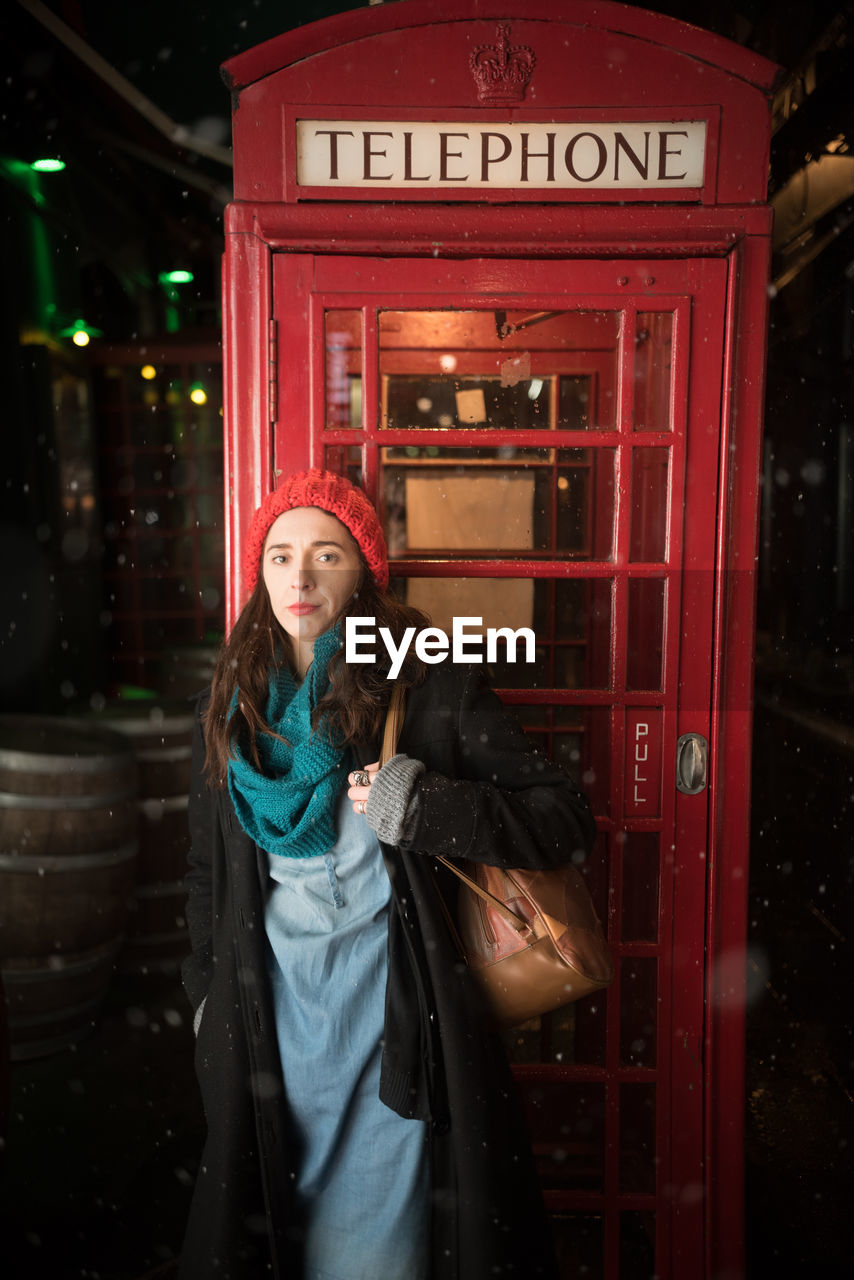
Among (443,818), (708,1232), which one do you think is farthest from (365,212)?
(708,1232)

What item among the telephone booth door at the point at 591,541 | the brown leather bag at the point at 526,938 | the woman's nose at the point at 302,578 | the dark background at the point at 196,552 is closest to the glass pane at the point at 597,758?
the telephone booth door at the point at 591,541

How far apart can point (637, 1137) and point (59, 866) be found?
7.88ft

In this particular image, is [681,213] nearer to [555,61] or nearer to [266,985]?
[555,61]

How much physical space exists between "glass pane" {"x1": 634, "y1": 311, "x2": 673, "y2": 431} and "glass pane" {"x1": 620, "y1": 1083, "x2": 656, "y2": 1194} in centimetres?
193

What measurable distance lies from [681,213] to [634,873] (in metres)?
1.77

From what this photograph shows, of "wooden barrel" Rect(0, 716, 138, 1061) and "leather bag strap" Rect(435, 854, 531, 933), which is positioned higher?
"leather bag strap" Rect(435, 854, 531, 933)

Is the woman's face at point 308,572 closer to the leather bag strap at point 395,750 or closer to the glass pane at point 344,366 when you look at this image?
the leather bag strap at point 395,750

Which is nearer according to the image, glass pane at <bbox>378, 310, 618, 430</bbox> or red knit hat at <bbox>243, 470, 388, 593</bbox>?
red knit hat at <bbox>243, 470, 388, 593</bbox>

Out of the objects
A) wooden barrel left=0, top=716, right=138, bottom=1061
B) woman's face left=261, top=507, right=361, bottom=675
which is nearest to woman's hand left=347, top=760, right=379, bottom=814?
woman's face left=261, top=507, right=361, bottom=675

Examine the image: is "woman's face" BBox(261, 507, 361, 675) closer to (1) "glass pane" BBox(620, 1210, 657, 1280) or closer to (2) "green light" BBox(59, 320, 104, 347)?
(1) "glass pane" BBox(620, 1210, 657, 1280)

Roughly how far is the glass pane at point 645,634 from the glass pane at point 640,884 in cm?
43

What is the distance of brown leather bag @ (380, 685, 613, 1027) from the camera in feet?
5.42

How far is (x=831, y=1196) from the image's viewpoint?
2889 mm

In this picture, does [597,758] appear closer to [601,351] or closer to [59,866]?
[601,351]
